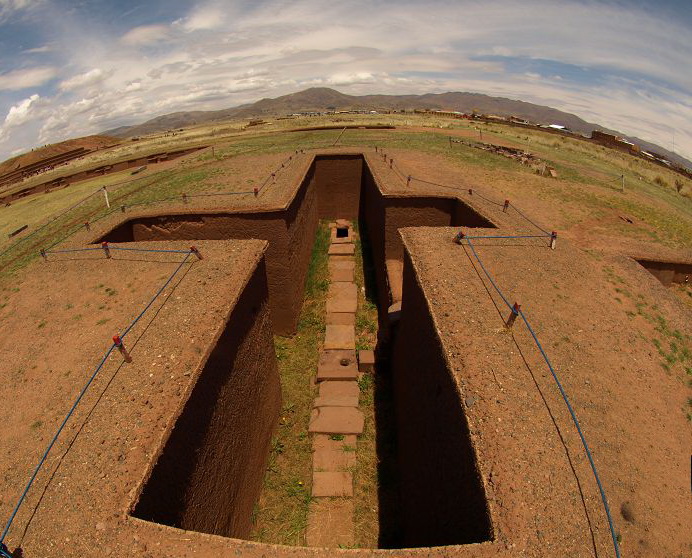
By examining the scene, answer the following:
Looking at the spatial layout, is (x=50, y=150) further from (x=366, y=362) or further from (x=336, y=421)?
(x=336, y=421)

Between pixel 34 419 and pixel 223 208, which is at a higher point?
pixel 223 208

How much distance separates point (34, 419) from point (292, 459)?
4.71 meters

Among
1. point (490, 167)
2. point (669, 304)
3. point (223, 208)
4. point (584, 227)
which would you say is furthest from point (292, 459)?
point (490, 167)

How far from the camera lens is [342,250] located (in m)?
14.9

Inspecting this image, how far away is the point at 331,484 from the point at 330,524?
2.17ft

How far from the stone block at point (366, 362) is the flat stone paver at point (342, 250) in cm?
585

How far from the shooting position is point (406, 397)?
719 cm

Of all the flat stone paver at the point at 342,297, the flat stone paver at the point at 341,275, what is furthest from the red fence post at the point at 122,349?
the flat stone paver at the point at 341,275

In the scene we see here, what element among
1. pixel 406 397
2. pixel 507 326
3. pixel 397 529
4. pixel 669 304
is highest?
pixel 507 326

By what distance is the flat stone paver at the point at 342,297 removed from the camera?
11.5m

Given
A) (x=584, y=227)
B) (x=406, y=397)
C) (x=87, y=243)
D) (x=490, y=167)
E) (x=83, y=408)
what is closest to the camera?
(x=83, y=408)

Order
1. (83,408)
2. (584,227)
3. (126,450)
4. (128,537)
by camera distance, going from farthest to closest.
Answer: (584,227) < (83,408) < (126,450) < (128,537)

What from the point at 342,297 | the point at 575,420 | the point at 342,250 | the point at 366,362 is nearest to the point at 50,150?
the point at 342,250

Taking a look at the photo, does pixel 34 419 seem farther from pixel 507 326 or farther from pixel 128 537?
pixel 507 326
